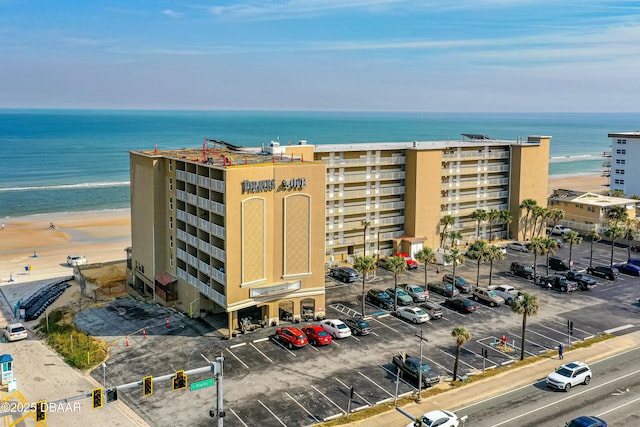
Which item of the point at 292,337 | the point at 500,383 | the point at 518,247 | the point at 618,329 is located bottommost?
the point at 500,383

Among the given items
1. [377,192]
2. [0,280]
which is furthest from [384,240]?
[0,280]

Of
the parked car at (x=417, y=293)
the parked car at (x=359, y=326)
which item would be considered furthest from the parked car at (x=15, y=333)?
the parked car at (x=417, y=293)

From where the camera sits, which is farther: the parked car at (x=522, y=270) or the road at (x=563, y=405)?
the parked car at (x=522, y=270)

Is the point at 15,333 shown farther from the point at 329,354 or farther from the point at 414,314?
the point at 414,314

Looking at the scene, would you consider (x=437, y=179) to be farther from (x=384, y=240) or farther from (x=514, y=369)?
(x=514, y=369)

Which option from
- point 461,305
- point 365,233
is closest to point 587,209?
point 365,233

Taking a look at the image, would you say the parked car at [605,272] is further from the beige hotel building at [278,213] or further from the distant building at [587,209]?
the distant building at [587,209]

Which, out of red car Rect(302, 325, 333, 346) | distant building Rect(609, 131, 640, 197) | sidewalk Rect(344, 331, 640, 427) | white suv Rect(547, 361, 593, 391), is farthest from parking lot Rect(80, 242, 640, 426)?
distant building Rect(609, 131, 640, 197)
